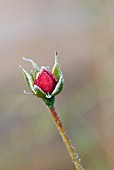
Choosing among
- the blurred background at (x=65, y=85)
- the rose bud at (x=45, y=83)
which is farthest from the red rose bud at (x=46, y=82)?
the blurred background at (x=65, y=85)

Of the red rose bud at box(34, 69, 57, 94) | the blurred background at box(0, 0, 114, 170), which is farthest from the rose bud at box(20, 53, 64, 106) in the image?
the blurred background at box(0, 0, 114, 170)

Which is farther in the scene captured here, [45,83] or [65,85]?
[65,85]

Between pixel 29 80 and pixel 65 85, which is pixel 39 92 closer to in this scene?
pixel 29 80

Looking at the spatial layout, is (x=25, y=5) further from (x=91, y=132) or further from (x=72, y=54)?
(x=91, y=132)

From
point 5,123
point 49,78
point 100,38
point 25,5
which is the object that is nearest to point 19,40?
point 25,5

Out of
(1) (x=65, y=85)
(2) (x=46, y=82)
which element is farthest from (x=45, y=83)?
(1) (x=65, y=85)

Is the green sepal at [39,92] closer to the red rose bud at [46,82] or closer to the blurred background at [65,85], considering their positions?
the red rose bud at [46,82]

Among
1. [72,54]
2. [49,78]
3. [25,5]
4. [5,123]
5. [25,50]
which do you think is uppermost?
[25,5]
